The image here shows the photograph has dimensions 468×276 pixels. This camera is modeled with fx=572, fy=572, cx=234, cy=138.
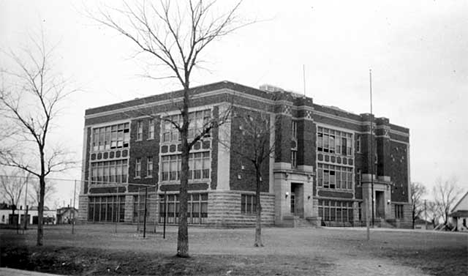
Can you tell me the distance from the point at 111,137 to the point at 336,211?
2508cm

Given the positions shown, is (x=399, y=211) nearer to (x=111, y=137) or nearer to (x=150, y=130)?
(x=150, y=130)

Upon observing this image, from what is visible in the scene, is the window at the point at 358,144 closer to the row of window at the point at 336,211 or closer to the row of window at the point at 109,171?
the row of window at the point at 336,211

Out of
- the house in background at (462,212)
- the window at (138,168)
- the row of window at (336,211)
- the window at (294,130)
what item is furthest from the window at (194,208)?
the house in background at (462,212)

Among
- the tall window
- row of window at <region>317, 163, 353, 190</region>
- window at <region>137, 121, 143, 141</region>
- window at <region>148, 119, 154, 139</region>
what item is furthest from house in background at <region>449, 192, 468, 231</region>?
window at <region>137, 121, 143, 141</region>

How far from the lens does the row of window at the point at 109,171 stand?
2329 inches

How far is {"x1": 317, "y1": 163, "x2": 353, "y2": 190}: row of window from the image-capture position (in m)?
59.1

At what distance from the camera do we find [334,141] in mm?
60781

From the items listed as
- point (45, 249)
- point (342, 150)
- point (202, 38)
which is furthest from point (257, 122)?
point (342, 150)

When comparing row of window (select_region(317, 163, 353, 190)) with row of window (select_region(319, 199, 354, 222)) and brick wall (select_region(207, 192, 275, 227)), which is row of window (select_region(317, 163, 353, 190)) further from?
brick wall (select_region(207, 192, 275, 227))

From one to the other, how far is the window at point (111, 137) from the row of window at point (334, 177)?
20194 millimetres

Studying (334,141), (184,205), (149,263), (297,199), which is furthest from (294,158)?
→ (149,263)

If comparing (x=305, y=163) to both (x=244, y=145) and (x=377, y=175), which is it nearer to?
(x=244, y=145)

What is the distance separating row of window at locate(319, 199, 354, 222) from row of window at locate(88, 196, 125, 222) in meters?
20.3

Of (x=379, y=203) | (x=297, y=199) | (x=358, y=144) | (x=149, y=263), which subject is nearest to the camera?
(x=149, y=263)
